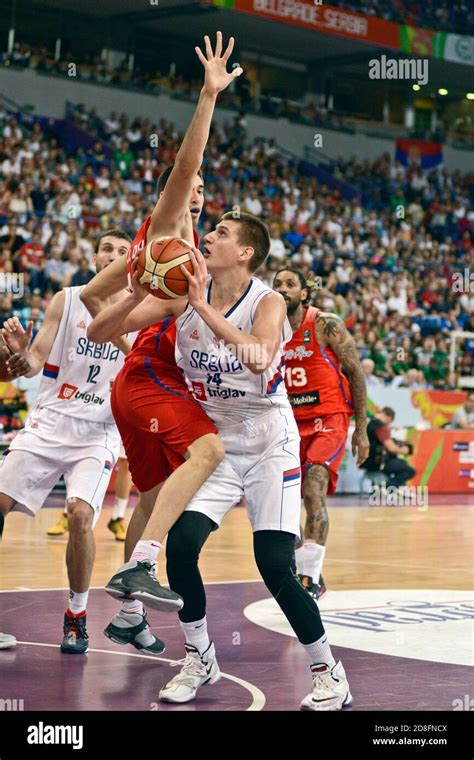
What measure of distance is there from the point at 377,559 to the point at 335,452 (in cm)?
302

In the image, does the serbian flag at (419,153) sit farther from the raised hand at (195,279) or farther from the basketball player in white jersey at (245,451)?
the raised hand at (195,279)

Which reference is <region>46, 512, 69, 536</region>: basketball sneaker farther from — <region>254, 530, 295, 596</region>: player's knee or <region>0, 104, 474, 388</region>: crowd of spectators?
<region>254, 530, 295, 596</region>: player's knee

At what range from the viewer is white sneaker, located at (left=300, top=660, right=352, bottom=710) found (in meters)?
5.14

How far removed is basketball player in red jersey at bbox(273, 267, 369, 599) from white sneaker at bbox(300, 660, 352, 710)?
9.39ft

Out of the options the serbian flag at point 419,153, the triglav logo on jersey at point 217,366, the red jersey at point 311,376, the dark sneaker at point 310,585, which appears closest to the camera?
the triglav logo on jersey at point 217,366

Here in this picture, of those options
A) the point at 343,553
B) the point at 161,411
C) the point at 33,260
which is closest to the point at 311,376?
the point at 161,411

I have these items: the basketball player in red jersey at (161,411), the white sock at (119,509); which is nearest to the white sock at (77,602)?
the basketball player in red jersey at (161,411)

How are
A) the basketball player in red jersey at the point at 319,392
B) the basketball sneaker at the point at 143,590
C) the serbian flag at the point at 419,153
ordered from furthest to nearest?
the serbian flag at the point at 419,153 < the basketball player in red jersey at the point at 319,392 < the basketball sneaker at the point at 143,590

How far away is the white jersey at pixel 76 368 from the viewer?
6902mm

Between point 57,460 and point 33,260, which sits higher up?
point 33,260

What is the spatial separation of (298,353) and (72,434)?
2.77 metres

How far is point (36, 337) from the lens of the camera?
677 cm

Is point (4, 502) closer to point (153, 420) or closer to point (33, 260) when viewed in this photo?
point (153, 420)

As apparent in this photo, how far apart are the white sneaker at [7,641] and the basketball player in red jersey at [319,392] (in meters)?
2.42
